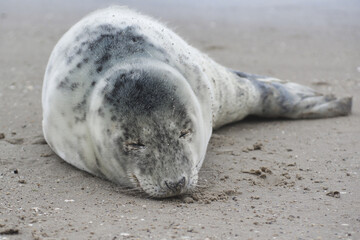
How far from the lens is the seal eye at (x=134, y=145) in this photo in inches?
123

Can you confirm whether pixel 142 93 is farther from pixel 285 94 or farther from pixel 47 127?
pixel 285 94

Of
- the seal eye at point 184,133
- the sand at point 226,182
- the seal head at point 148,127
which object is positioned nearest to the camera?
the sand at point 226,182

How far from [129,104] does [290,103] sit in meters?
2.34

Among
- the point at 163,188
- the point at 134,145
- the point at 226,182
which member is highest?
the point at 134,145

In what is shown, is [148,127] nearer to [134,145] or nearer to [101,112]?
[134,145]

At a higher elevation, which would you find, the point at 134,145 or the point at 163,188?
the point at 134,145

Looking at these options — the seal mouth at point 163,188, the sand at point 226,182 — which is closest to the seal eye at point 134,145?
the seal mouth at point 163,188

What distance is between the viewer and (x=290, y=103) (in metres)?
5.05

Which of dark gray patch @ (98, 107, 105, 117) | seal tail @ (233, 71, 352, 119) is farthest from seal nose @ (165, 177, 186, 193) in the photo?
seal tail @ (233, 71, 352, 119)

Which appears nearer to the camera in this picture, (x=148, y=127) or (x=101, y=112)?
(x=148, y=127)

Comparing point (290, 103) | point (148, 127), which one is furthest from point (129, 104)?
point (290, 103)

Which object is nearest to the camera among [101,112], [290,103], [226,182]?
[101,112]

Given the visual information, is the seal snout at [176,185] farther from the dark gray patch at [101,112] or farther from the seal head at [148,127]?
the dark gray patch at [101,112]

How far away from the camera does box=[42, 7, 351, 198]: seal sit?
3.10 m
